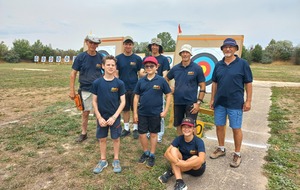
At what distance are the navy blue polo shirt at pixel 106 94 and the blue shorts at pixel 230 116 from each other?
4.99ft

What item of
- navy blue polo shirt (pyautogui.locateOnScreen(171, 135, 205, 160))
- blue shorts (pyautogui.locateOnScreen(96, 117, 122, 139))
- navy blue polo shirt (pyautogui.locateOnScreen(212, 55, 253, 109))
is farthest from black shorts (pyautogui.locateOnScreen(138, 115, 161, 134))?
navy blue polo shirt (pyautogui.locateOnScreen(212, 55, 253, 109))

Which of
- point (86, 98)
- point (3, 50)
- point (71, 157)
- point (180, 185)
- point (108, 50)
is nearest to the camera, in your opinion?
point (180, 185)

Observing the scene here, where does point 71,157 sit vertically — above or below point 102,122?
below

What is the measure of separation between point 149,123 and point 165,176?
30.6 inches

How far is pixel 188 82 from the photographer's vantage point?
354 centimetres

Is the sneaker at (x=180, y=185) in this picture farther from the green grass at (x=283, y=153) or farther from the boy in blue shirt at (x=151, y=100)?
the green grass at (x=283, y=153)

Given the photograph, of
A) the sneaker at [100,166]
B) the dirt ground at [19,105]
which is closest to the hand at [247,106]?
the sneaker at [100,166]

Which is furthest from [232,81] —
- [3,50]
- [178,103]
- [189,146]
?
[3,50]

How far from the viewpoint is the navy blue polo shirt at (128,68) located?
14.0ft

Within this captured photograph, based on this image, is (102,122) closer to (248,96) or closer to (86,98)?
(86,98)

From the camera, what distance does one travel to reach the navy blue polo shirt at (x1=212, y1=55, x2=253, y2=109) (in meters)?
3.28

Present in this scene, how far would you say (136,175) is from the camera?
313cm

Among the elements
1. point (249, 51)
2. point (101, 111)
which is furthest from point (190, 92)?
point (249, 51)

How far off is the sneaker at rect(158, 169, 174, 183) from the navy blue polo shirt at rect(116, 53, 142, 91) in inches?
72.3
